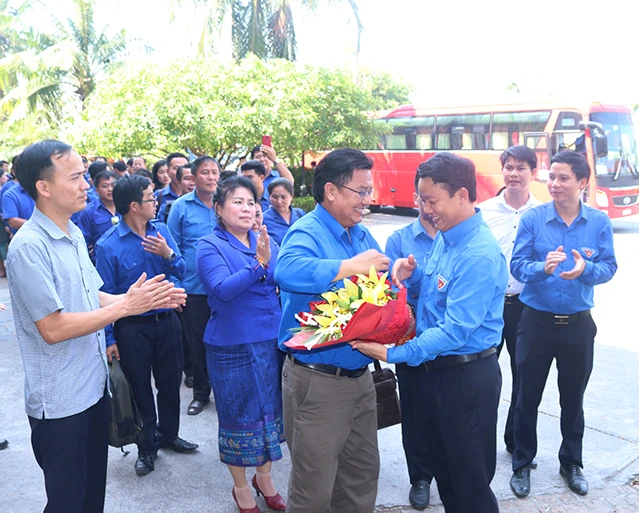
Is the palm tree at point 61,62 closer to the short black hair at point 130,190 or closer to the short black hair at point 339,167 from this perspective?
the short black hair at point 130,190

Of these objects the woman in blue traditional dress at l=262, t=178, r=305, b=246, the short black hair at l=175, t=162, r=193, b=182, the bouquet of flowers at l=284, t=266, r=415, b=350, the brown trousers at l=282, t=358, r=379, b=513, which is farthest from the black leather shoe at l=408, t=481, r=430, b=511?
the short black hair at l=175, t=162, r=193, b=182

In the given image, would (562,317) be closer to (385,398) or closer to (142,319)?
(385,398)

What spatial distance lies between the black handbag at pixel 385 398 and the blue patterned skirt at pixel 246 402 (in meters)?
0.58

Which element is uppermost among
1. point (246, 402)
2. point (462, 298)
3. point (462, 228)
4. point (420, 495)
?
point (462, 228)

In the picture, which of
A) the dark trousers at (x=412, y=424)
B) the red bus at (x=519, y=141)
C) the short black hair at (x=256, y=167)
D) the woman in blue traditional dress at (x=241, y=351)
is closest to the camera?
the dark trousers at (x=412, y=424)

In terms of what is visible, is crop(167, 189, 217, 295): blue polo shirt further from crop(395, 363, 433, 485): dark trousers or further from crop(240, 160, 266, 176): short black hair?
crop(395, 363, 433, 485): dark trousers

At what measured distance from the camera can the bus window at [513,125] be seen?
14609 millimetres

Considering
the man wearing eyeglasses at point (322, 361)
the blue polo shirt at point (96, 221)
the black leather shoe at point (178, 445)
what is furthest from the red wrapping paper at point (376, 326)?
the blue polo shirt at point (96, 221)

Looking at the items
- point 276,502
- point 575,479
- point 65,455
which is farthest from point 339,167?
point 575,479

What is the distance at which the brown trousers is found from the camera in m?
2.61

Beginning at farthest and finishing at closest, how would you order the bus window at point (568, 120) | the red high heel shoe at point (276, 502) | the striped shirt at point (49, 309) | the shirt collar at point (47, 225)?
the bus window at point (568, 120), the red high heel shoe at point (276, 502), the shirt collar at point (47, 225), the striped shirt at point (49, 309)

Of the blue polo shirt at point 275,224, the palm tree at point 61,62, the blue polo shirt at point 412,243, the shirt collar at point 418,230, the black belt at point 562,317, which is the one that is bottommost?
the black belt at point 562,317

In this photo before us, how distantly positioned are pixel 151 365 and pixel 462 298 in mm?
2314

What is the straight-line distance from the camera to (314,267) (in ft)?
8.12
